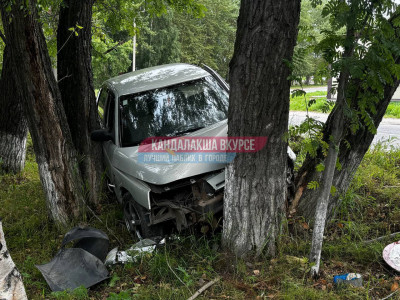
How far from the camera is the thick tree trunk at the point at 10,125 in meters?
6.86

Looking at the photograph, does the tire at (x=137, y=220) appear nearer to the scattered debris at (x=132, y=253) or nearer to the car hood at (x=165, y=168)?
the scattered debris at (x=132, y=253)

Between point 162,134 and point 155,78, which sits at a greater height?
point 155,78

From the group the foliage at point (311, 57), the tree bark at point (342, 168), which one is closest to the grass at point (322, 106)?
the foliage at point (311, 57)

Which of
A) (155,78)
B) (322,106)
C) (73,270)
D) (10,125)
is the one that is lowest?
(73,270)

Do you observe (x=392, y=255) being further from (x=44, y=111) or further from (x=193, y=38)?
(x=193, y=38)

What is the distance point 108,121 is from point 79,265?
246cm

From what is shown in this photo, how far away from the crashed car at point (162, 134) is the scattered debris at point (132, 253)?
21cm

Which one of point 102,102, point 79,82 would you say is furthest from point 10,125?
point 79,82

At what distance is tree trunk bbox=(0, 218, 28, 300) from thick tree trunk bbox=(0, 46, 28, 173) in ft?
16.1

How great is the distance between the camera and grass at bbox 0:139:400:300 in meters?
3.27

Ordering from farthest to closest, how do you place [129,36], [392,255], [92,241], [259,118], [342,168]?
1. [129,36]
2. [92,241]
3. [342,168]
4. [392,255]
5. [259,118]

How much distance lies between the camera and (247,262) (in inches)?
143

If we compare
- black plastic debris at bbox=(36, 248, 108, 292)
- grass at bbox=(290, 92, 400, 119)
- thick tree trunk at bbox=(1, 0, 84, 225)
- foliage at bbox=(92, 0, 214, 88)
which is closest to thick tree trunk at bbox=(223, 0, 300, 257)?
grass at bbox=(290, 92, 400, 119)

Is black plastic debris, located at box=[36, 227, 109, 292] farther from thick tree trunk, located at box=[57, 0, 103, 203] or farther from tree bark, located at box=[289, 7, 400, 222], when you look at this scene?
tree bark, located at box=[289, 7, 400, 222]
